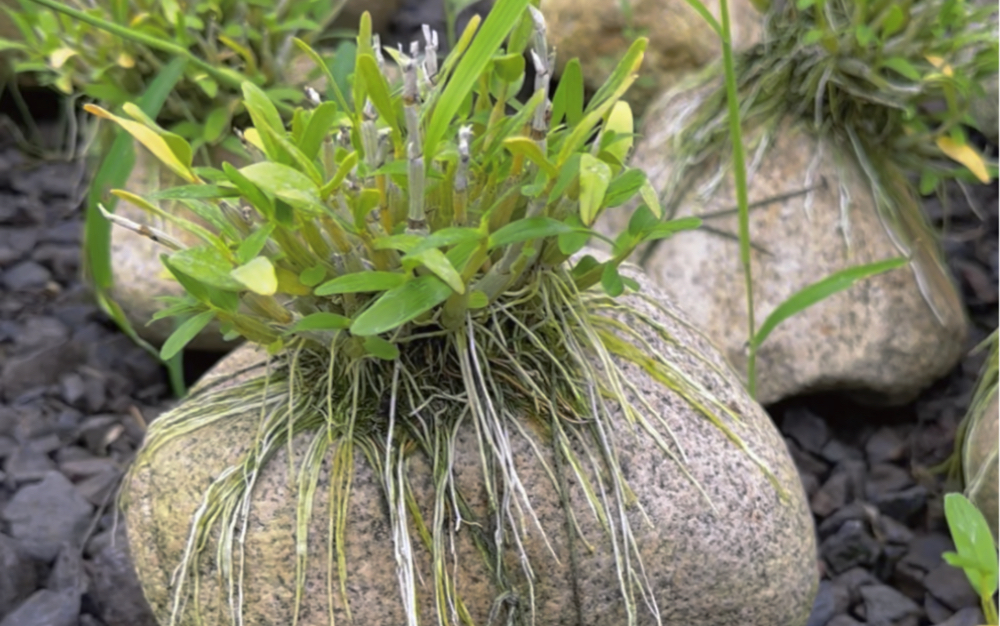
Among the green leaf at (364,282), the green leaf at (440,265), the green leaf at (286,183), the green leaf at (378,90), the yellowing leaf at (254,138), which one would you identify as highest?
the green leaf at (378,90)

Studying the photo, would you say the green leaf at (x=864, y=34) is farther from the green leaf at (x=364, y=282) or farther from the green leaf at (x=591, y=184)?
the green leaf at (x=364, y=282)

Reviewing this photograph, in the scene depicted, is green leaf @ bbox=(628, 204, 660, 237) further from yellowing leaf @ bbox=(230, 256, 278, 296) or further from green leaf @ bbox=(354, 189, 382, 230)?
yellowing leaf @ bbox=(230, 256, 278, 296)

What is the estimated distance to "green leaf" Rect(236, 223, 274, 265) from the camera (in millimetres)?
1046

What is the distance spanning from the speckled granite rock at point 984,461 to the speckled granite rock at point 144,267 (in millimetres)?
1347

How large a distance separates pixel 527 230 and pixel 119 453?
4.04 ft

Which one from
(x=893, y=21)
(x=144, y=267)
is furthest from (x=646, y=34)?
(x=144, y=267)

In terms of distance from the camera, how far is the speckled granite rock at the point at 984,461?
157 centimetres

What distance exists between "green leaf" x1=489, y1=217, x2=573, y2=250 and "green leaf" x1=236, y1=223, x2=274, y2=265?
0.75ft

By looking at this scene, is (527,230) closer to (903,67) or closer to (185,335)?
(185,335)

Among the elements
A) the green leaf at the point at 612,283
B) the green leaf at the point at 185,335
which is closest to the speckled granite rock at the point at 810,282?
the green leaf at the point at 612,283

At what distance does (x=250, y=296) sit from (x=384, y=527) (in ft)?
0.97

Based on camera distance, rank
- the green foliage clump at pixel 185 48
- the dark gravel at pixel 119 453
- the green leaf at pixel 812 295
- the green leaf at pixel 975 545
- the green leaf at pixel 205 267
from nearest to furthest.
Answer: the green leaf at pixel 975 545 < the green leaf at pixel 205 267 < the green leaf at pixel 812 295 < the dark gravel at pixel 119 453 < the green foliage clump at pixel 185 48

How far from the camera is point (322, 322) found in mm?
1097

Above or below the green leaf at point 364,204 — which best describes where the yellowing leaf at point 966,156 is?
above
